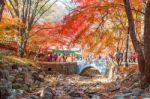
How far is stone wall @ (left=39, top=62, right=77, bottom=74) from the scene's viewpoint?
32469 mm

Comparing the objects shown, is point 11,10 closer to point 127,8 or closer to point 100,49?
point 100,49

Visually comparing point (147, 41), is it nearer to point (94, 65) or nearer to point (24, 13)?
point (24, 13)

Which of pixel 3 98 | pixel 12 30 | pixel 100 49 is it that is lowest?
pixel 3 98

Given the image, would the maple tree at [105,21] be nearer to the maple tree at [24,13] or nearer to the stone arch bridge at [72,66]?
the maple tree at [24,13]

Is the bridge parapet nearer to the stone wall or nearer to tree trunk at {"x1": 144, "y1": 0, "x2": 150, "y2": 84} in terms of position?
the stone wall

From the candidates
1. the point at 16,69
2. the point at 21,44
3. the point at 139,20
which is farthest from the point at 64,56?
the point at 16,69

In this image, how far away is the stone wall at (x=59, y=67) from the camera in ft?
107

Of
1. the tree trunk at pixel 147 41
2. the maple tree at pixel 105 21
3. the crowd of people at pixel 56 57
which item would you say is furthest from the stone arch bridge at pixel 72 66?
the tree trunk at pixel 147 41

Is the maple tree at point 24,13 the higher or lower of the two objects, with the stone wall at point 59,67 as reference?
higher

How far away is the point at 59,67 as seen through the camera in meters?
34.6

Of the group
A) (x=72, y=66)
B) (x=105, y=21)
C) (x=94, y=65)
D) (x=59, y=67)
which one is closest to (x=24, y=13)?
(x=105, y=21)

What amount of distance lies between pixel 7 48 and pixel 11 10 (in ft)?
31.2

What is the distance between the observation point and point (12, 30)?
2428cm

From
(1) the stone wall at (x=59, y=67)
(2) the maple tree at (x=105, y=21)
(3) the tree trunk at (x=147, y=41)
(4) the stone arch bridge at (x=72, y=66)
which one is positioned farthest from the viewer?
(4) the stone arch bridge at (x=72, y=66)
